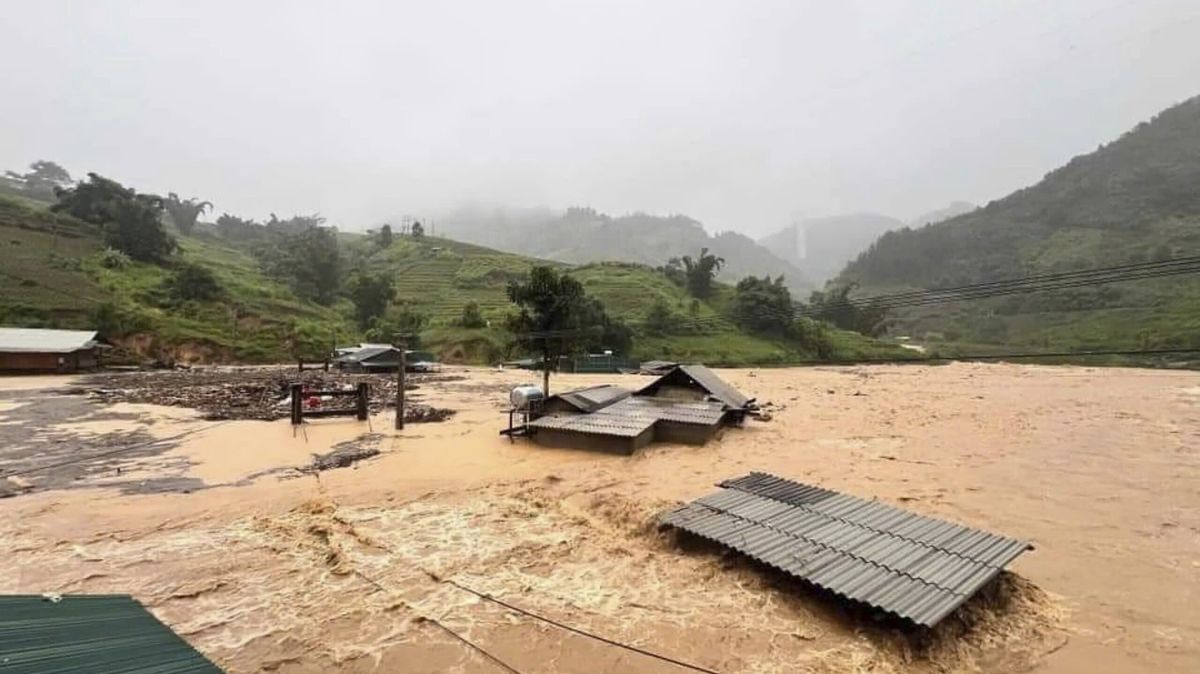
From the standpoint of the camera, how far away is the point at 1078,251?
91.1 metres

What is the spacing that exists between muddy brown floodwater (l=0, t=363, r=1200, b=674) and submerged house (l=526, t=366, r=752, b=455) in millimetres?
673

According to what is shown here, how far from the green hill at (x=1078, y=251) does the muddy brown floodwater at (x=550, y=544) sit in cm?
5881

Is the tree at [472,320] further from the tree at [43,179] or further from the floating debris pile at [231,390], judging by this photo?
the tree at [43,179]

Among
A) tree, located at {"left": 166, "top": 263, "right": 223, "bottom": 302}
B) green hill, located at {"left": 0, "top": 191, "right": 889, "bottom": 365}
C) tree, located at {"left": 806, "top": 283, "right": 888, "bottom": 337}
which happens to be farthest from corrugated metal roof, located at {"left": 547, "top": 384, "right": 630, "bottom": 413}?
tree, located at {"left": 806, "top": 283, "right": 888, "bottom": 337}

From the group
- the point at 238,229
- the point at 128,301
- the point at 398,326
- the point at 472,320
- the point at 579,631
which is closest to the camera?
the point at 579,631

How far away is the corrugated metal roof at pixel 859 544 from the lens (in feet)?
23.4

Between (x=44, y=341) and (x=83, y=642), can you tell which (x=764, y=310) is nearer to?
(x=44, y=341)

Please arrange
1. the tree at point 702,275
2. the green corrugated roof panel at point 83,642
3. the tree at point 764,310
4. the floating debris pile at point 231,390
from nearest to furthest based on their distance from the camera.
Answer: the green corrugated roof panel at point 83,642 < the floating debris pile at point 231,390 < the tree at point 764,310 < the tree at point 702,275

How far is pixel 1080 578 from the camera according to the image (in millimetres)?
8758

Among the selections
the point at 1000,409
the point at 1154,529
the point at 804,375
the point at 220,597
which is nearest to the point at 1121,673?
the point at 1154,529

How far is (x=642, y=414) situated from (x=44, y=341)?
4241cm

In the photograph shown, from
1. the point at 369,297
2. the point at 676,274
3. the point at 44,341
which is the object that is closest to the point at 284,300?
the point at 369,297

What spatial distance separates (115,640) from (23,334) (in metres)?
47.6

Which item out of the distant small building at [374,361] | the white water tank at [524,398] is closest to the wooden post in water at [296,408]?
the white water tank at [524,398]
